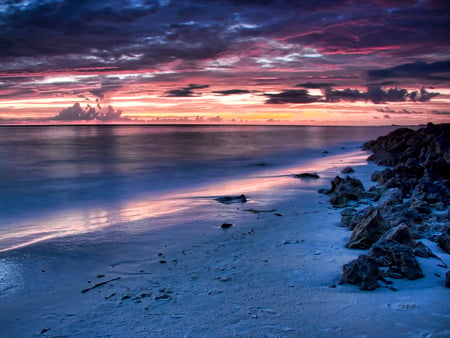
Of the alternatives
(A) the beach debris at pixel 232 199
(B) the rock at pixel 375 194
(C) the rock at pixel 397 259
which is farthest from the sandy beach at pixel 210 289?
(A) the beach debris at pixel 232 199

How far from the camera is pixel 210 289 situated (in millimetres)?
5090

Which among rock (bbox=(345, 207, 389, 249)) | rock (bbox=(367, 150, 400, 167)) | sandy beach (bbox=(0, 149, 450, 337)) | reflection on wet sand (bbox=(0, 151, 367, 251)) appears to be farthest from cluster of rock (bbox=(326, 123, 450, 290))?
rock (bbox=(367, 150, 400, 167))

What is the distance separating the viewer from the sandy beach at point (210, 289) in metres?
4.04

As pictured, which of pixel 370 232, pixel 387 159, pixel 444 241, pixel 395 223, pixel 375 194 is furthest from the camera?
pixel 387 159

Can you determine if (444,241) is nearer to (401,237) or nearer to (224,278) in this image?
(401,237)

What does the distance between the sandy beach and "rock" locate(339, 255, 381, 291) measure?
126 mm

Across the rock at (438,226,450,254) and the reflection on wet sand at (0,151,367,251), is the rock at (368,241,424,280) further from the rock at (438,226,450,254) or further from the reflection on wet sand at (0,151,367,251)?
the reflection on wet sand at (0,151,367,251)

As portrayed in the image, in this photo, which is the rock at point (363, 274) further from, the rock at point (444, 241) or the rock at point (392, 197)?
the rock at point (392, 197)

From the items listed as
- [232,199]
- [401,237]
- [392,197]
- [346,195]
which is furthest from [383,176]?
[401,237]

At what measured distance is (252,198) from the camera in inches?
495

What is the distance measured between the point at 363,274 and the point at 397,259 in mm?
696

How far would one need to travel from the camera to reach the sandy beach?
4039mm

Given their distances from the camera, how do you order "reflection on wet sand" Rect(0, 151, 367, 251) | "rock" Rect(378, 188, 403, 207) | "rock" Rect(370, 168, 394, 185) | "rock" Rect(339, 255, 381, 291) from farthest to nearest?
"rock" Rect(370, 168, 394, 185), "reflection on wet sand" Rect(0, 151, 367, 251), "rock" Rect(378, 188, 403, 207), "rock" Rect(339, 255, 381, 291)

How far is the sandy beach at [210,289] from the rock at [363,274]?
126 millimetres
